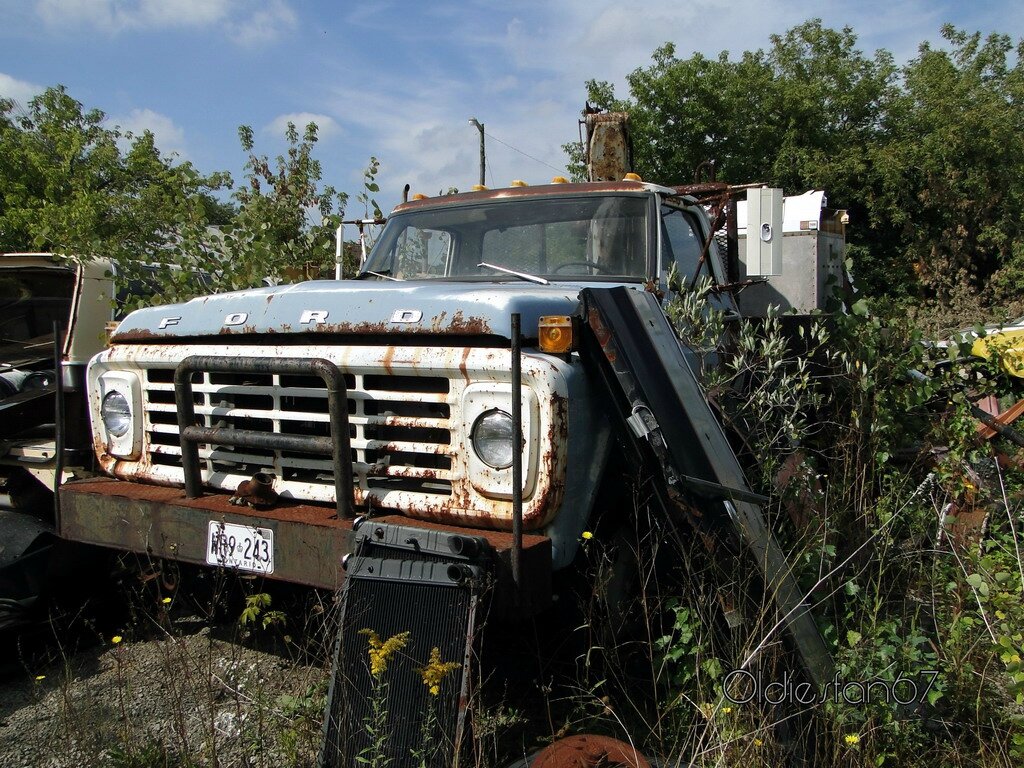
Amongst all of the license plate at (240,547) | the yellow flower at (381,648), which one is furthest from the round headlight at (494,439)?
the license plate at (240,547)

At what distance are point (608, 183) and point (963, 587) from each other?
8.10 feet

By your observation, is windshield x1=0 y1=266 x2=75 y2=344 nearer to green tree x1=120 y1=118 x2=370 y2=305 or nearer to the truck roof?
green tree x1=120 y1=118 x2=370 y2=305

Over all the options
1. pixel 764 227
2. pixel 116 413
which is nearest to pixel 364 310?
pixel 116 413

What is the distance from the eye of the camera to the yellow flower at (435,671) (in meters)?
2.62

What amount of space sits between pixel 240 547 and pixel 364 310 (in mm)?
1011

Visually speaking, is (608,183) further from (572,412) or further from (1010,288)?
(1010,288)

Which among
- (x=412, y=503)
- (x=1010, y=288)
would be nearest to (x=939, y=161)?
(x=1010, y=288)

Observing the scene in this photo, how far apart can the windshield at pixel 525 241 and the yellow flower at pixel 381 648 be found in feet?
6.71

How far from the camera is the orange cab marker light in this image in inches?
118

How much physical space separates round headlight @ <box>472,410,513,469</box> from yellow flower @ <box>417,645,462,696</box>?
0.65 meters

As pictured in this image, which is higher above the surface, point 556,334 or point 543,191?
point 543,191

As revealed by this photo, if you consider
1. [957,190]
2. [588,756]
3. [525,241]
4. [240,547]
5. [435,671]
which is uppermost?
[957,190]

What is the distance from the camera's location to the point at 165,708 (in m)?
3.59

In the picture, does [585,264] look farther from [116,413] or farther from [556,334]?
[116,413]
